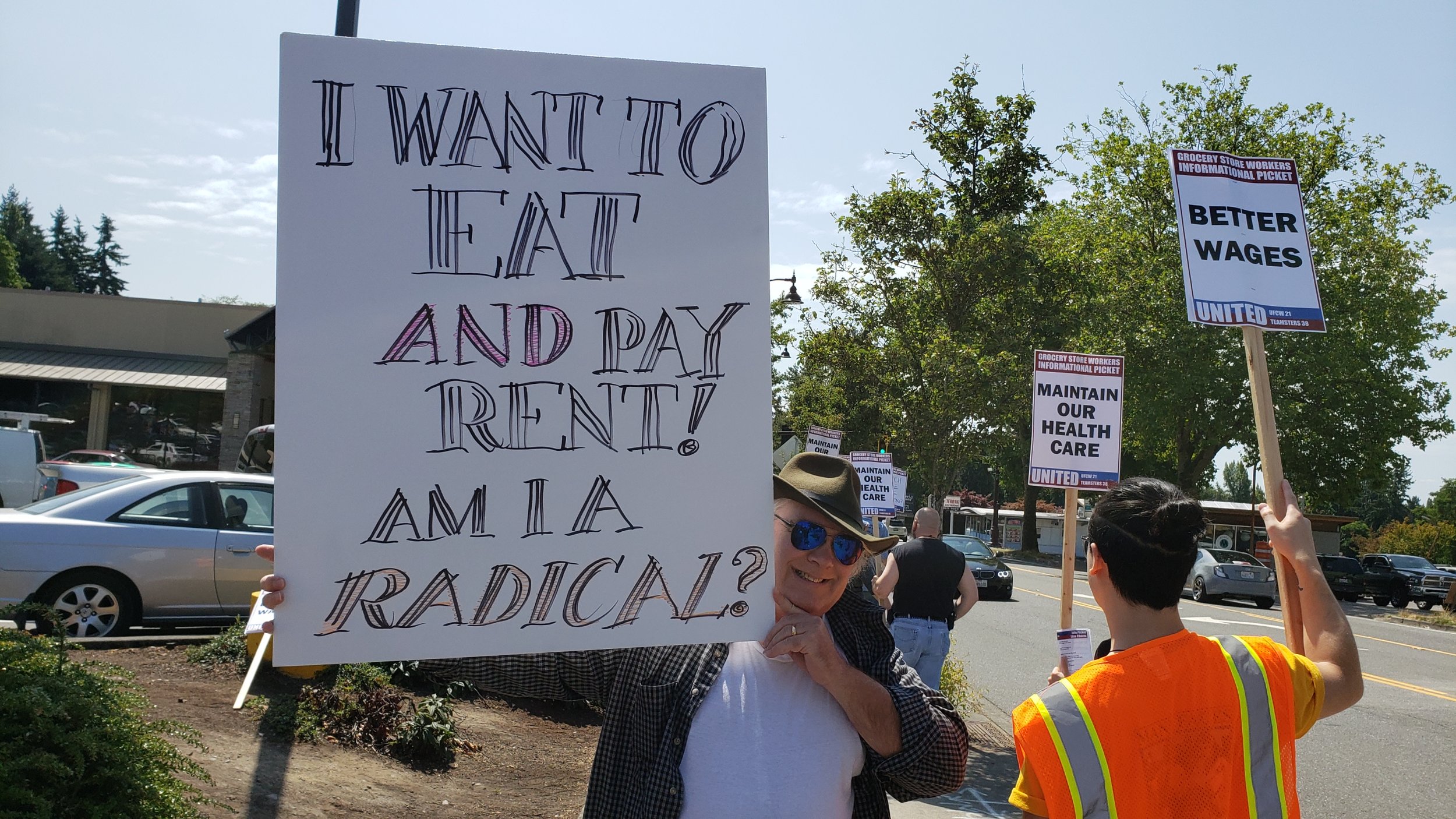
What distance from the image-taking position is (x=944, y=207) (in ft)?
65.2

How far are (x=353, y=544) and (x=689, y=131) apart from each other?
1.07 metres

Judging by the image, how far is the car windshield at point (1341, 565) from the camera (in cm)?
3256

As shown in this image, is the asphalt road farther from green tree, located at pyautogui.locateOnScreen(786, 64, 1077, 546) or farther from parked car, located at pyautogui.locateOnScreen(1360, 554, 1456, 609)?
parked car, located at pyautogui.locateOnScreen(1360, 554, 1456, 609)

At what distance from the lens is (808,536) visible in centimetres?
228

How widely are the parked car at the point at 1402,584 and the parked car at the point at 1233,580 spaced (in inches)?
304

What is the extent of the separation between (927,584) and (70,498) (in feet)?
23.7

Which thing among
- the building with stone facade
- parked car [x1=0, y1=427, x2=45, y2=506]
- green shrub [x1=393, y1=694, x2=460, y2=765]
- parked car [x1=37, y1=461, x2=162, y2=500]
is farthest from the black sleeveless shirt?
the building with stone facade

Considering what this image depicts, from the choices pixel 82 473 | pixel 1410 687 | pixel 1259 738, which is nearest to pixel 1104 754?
pixel 1259 738

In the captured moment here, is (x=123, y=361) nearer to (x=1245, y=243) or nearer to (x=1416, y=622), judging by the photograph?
(x=1416, y=622)

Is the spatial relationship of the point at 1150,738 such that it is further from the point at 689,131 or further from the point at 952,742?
the point at 689,131

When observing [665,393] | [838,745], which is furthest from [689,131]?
[838,745]

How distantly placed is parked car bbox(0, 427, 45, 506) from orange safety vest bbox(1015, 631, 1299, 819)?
16992 mm

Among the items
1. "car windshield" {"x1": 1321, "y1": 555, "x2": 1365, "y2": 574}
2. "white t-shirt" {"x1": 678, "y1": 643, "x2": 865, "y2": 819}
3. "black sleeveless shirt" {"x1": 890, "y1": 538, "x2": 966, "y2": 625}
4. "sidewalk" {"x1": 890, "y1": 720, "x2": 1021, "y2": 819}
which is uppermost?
"white t-shirt" {"x1": 678, "y1": 643, "x2": 865, "y2": 819}

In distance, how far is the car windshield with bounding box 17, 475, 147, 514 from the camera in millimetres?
8859
